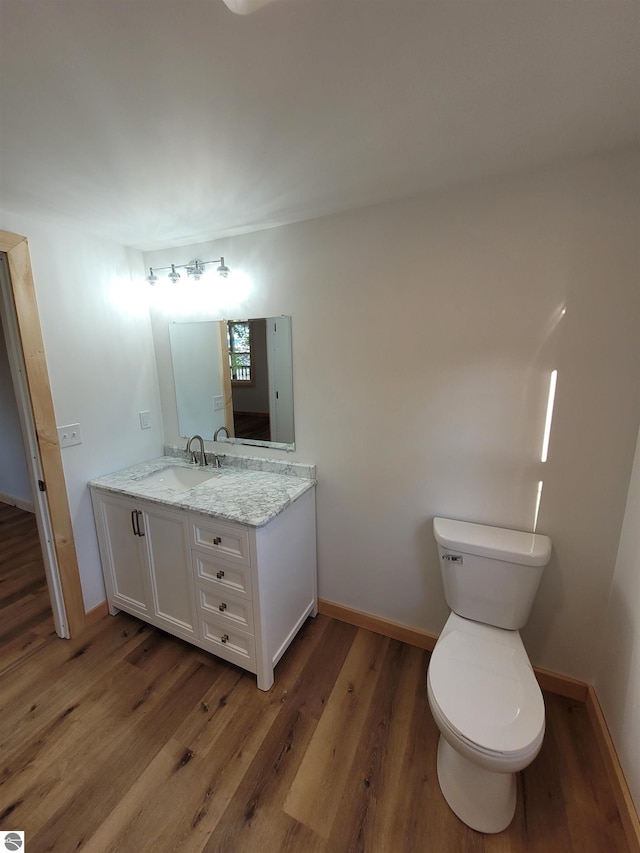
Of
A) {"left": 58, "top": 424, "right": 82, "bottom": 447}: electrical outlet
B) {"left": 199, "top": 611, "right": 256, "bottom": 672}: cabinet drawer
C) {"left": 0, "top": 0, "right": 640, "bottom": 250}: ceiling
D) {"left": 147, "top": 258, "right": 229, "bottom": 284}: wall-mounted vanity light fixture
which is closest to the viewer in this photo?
{"left": 0, "top": 0, "right": 640, "bottom": 250}: ceiling

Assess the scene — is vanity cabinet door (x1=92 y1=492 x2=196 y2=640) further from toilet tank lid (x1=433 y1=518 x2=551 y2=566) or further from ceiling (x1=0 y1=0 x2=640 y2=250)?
ceiling (x1=0 y1=0 x2=640 y2=250)

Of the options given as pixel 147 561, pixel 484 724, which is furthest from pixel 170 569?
pixel 484 724

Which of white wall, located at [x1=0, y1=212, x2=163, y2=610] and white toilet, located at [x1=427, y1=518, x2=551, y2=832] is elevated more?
white wall, located at [x1=0, y1=212, x2=163, y2=610]

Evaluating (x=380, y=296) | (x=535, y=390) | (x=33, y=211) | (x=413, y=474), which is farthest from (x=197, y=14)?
(x=413, y=474)

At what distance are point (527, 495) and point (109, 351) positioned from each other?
7.85 feet

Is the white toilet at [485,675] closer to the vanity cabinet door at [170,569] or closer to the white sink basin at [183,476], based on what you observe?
the vanity cabinet door at [170,569]

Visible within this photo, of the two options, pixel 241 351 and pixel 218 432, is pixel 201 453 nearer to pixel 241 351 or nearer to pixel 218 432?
pixel 218 432

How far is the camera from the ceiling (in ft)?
2.42

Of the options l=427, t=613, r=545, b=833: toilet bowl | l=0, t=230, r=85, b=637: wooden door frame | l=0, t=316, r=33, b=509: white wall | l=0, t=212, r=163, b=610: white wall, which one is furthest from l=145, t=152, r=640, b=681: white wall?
l=0, t=316, r=33, b=509: white wall

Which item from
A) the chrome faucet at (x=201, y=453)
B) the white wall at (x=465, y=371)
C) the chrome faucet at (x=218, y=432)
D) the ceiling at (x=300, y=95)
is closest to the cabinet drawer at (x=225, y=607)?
the white wall at (x=465, y=371)

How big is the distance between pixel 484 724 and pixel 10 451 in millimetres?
4322

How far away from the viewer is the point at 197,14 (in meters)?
0.72

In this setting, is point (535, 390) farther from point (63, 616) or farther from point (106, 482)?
point (63, 616)

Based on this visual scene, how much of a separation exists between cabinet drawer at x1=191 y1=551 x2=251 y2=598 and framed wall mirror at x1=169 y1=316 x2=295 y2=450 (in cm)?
74
